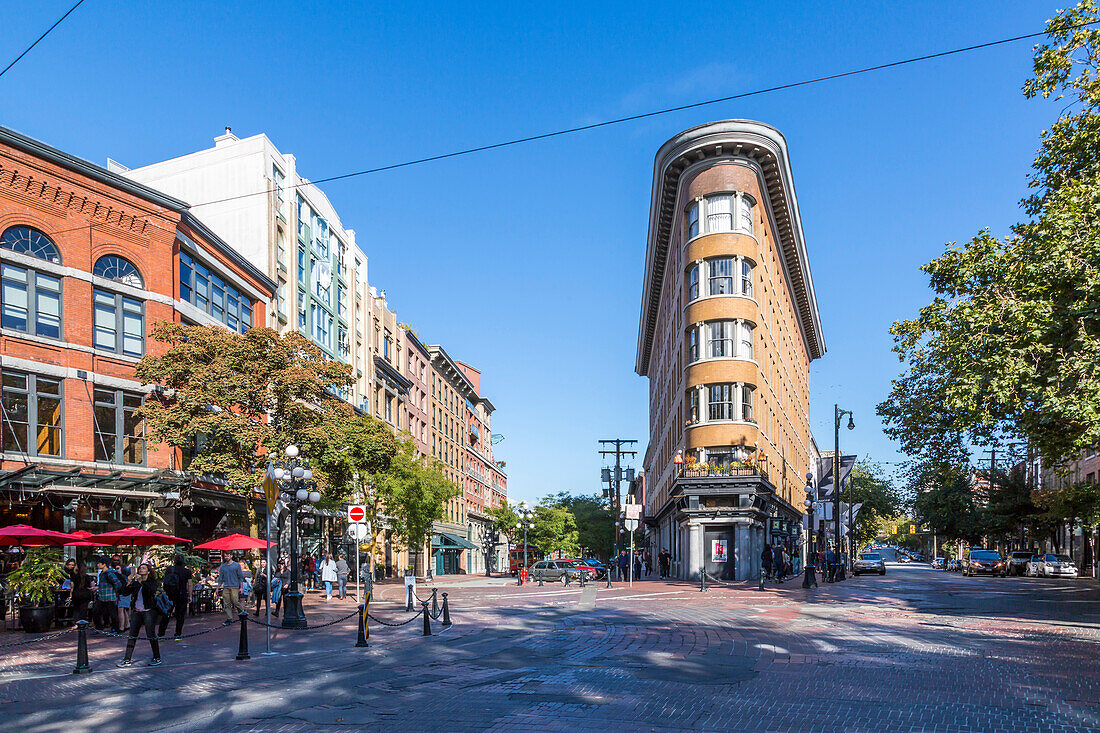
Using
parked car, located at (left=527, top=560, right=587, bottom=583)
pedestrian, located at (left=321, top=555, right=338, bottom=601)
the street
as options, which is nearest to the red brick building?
pedestrian, located at (left=321, top=555, right=338, bottom=601)

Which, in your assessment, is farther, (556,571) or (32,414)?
(556,571)

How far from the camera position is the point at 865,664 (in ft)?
42.2

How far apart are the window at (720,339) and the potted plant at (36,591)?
31.6 meters

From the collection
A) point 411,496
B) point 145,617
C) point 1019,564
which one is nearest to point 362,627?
point 145,617

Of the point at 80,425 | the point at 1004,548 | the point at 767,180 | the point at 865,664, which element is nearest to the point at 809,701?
the point at 865,664

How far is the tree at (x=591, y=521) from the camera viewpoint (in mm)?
114625

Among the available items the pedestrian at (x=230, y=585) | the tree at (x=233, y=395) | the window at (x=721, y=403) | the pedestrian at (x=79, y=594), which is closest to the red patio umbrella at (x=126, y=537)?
the pedestrian at (x=79, y=594)

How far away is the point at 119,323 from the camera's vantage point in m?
30.5

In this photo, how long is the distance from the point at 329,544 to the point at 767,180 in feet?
106

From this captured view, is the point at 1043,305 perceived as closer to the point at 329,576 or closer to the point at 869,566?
the point at 329,576

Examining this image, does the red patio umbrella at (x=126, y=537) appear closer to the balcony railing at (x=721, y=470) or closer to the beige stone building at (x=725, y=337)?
the beige stone building at (x=725, y=337)

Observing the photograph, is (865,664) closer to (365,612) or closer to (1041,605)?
(365,612)

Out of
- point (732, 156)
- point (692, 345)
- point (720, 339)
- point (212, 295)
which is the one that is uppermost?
point (732, 156)

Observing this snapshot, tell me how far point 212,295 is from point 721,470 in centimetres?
2450
